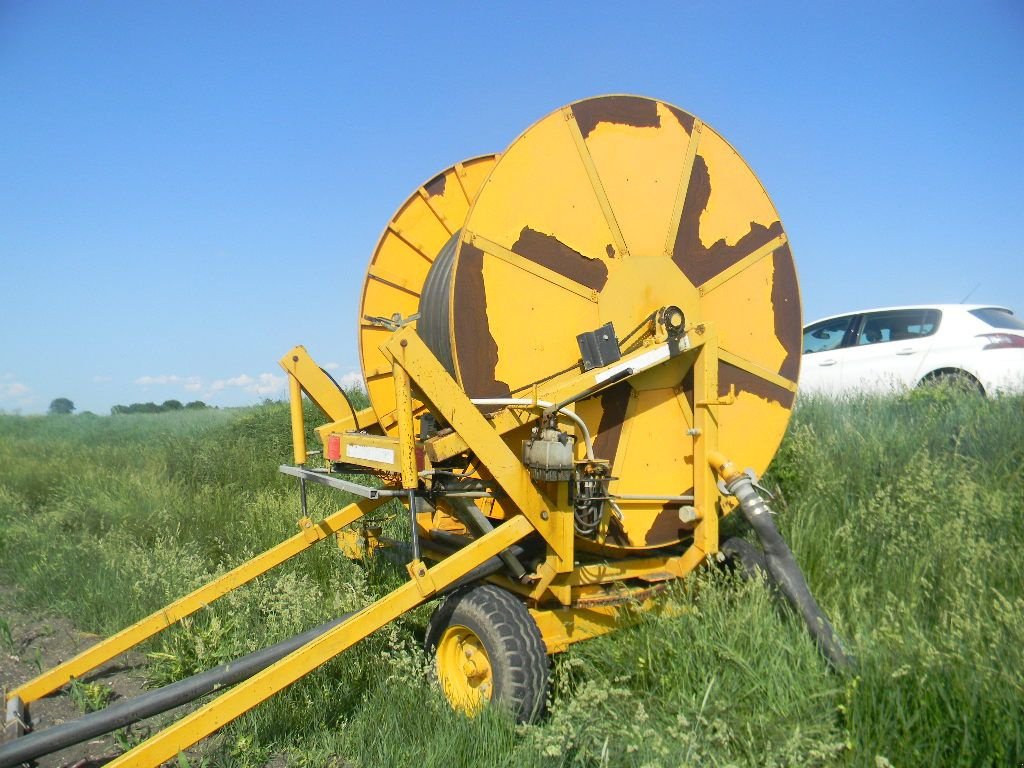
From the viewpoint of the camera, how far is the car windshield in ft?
25.5

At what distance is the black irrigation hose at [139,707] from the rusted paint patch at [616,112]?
2891 mm

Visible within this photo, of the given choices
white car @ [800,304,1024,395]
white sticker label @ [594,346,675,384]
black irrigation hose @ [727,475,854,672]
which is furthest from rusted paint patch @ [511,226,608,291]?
white car @ [800,304,1024,395]

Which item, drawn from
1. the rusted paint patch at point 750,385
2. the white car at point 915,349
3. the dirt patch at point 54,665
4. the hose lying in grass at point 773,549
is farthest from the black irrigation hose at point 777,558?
the white car at point 915,349

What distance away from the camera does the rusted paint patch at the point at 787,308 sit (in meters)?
4.87

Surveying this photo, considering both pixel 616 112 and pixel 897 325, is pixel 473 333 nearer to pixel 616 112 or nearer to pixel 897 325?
pixel 616 112

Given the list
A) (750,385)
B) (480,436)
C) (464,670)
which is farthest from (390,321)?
(464,670)

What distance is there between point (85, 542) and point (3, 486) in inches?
144

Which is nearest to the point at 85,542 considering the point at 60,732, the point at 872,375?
the point at 60,732

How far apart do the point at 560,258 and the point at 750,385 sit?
1489mm

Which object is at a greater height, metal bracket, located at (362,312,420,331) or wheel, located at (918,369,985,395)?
metal bracket, located at (362,312,420,331)

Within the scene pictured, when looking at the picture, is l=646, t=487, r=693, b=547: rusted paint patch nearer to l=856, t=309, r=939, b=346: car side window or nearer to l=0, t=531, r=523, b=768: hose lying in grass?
l=0, t=531, r=523, b=768: hose lying in grass

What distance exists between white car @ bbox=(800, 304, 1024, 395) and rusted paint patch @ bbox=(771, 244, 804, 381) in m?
3.05

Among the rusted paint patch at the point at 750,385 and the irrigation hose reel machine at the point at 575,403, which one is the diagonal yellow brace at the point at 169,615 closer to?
the irrigation hose reel machine at the point at 575,403

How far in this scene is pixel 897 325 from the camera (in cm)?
848
